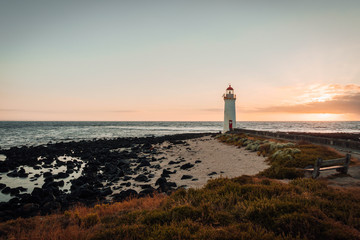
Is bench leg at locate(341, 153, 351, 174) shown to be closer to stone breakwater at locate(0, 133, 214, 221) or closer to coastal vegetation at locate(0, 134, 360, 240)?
coastal vegetation at locate(0, 134, 360, 240)

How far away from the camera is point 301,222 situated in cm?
454

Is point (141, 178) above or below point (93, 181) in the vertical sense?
above

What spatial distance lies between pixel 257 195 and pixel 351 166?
822cm

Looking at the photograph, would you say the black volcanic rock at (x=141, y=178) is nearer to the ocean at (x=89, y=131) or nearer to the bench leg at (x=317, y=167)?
the bench leg at (x=317, y=167)

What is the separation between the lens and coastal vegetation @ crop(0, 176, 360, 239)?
4301 mm

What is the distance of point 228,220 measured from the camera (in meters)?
4.99

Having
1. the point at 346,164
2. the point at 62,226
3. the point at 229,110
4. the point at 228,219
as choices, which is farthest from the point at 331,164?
the point at 229,110

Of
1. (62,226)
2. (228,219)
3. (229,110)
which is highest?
(229,110)

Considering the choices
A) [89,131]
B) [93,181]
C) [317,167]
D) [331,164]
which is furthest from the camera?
[89,131]

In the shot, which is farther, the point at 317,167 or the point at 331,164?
the point at 331,164

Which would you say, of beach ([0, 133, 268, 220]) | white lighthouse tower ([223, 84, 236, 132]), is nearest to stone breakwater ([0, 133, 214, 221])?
beach ([0, 133, 268, 220])

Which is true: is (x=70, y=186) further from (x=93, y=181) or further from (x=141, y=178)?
(x=141, y=178)

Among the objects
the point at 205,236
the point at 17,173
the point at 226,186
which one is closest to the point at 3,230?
the point at 205,236

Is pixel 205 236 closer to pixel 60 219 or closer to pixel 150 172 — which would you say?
pixel 60 219
